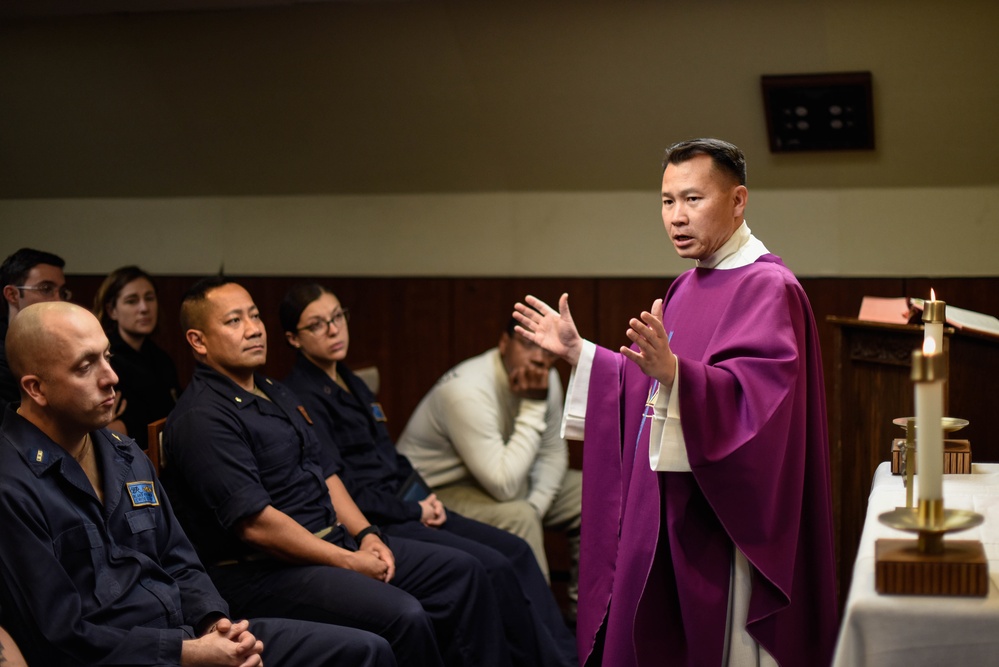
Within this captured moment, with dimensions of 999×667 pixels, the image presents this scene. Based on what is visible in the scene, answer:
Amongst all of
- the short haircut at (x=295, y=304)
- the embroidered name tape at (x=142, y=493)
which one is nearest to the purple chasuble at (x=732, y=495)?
the embroidered name tape at (x=142, y=493)

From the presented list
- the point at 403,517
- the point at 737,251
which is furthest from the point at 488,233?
the point at 737,251

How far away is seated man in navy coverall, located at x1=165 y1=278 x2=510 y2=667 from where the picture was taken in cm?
271

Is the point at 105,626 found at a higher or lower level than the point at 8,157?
lower

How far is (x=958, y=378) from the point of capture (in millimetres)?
2953

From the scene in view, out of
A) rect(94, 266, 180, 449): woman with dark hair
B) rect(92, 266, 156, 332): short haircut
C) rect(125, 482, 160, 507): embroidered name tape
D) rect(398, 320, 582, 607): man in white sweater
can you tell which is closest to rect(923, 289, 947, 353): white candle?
rect(125, 482, 160, 507): embroidered name tape

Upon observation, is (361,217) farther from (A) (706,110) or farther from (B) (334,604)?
(B) (334,604)

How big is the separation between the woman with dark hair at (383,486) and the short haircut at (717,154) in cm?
145

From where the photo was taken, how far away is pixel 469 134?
4.77 m

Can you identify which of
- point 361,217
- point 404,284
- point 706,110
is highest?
point 706,110

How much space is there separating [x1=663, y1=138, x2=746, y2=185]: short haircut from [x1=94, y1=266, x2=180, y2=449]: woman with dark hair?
2120mm

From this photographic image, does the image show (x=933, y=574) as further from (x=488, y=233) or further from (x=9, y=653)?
(x=488, y=233)

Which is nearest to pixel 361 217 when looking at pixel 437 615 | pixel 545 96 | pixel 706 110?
pixel 545 96

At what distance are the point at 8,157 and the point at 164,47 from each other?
1.14 m

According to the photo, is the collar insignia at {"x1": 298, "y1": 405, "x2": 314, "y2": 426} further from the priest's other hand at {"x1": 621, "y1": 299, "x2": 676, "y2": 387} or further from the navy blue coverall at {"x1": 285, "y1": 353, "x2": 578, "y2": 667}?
the priest's other hand at {"x1": 621, "y1": 299, "x2": 676, "y2": 387}
